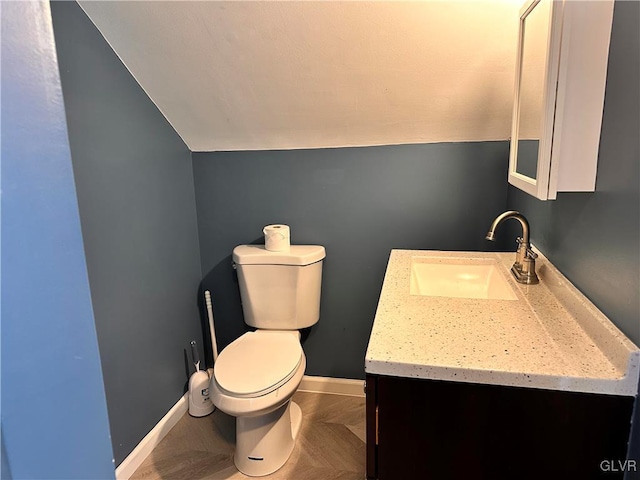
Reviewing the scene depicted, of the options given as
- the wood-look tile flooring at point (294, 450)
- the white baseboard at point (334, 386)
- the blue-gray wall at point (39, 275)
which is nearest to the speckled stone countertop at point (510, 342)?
the blue-gray wall at point (39, 275)

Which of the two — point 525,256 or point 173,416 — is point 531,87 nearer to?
point 525,256

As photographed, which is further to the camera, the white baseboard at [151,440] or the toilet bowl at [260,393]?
the white baseboard at [151,440]

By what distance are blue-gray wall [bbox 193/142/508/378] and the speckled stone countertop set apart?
76 centimetres

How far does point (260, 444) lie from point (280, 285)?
0.69m

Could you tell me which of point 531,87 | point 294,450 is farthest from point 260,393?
point 531,87

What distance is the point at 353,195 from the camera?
2074 mm

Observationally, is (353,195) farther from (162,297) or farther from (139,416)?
(139,416)

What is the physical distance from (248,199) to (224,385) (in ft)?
3.12

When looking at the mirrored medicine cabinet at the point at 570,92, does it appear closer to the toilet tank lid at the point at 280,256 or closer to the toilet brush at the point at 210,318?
the toilet tank lid at the point at 280,256

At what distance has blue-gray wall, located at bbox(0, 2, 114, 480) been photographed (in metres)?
0.40

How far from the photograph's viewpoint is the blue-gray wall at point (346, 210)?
197 cm

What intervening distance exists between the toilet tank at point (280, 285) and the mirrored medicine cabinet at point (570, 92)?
1.15m

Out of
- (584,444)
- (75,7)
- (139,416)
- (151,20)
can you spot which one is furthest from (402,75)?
(139,416)

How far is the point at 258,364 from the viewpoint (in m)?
1.74
